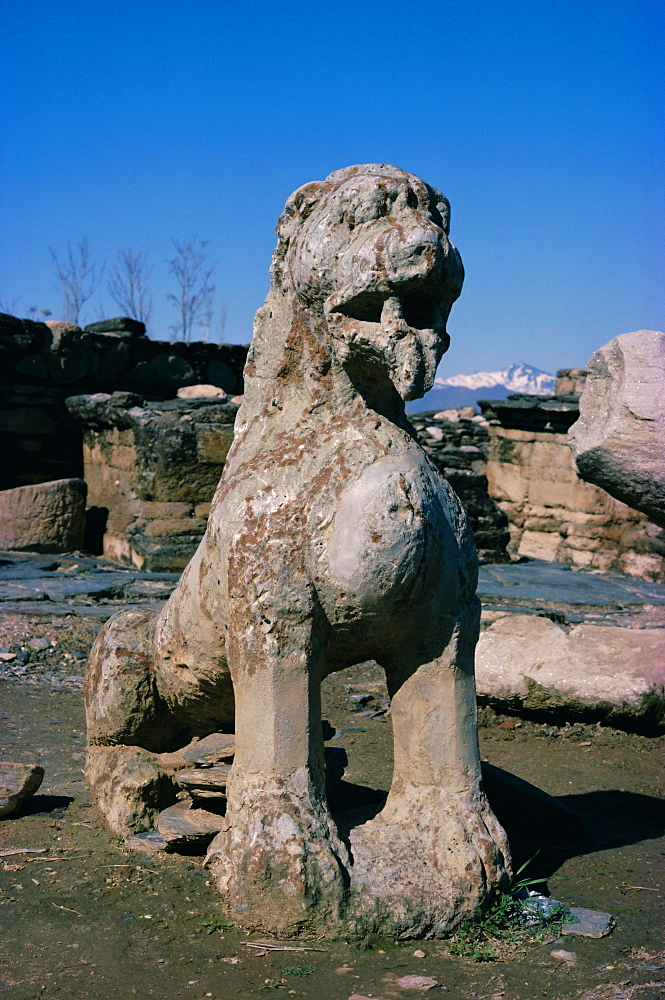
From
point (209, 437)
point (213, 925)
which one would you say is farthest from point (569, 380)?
point (213, 925)

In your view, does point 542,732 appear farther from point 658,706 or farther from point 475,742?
point 475,742

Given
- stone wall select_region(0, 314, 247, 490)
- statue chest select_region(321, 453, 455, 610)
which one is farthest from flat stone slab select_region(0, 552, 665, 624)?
statue chest select_region(321, 453, 455, 610)

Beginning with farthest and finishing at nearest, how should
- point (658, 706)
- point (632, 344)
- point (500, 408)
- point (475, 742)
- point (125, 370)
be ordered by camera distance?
point (500, 408) < point (125, 370) < point (658, 706) < point (632, 344) < point (475, 742)

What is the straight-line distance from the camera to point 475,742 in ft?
8.62

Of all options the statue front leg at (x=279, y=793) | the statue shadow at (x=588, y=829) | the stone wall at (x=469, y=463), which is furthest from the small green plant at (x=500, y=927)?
the stone wall at (x=469, y=463)

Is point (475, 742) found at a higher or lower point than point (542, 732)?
higher

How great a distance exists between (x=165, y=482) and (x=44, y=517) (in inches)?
48.2

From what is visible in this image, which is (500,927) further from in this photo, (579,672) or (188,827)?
(579,672)

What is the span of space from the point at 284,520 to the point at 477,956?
47.3 inches

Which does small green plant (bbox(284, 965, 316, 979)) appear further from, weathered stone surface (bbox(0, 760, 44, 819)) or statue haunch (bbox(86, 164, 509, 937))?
weathered stone surface (bbox(0, 760, 44, 819))

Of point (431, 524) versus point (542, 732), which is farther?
point (542, 732)

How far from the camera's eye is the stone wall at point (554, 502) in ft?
34.8

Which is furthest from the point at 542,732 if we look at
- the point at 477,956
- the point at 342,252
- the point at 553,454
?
the point at 553,454

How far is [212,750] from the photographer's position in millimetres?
3002
